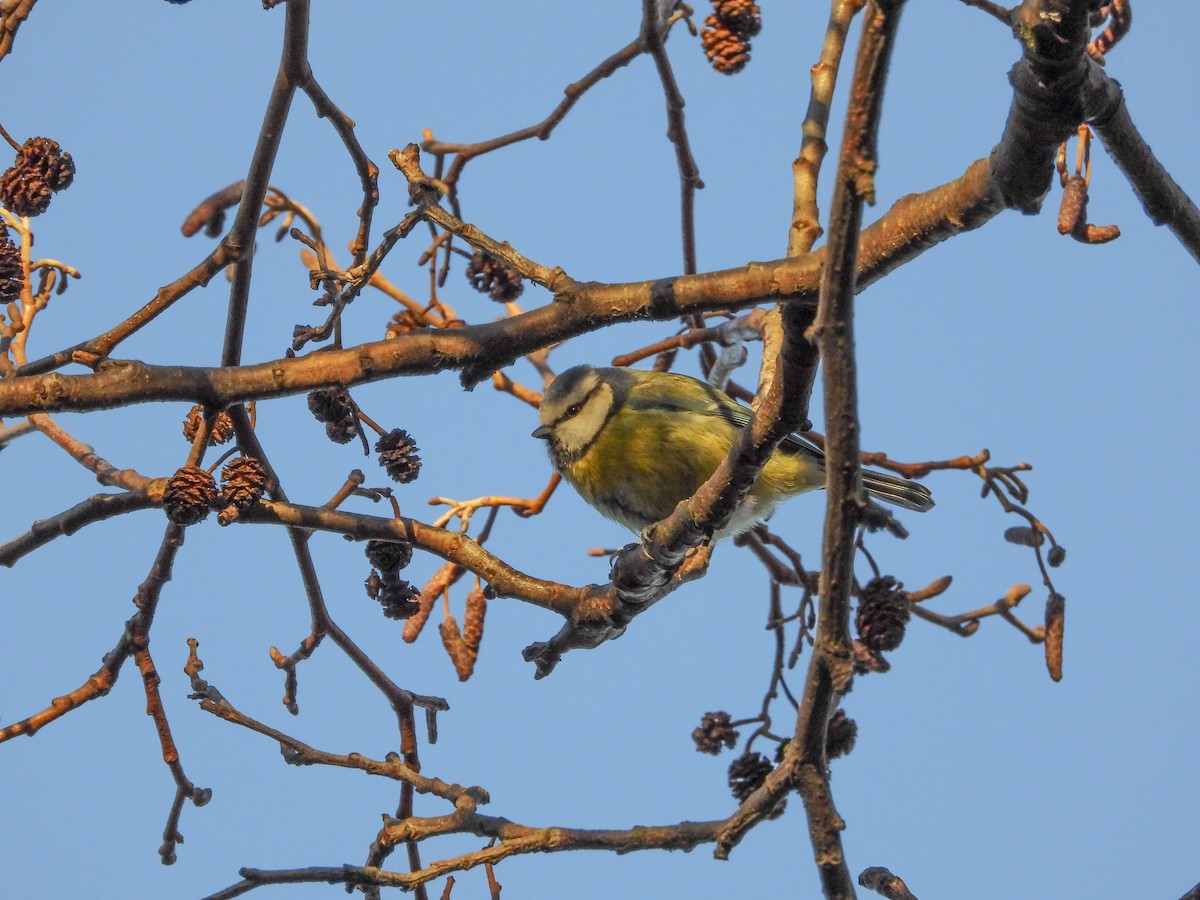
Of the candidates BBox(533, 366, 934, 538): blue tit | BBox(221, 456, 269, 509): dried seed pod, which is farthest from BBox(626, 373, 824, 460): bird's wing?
BBox(221, 456, 269, 509): dried seed pod

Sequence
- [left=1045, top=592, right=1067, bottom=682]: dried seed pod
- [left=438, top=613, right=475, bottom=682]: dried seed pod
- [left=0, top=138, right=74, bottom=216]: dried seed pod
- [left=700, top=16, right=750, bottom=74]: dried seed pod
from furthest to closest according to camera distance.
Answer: [left=700, top=16, right=750, bottom=74]: dried seed pod, [left=438, top=613, right=475, bottom=682]: dried seed pod, [left=1045, top=592, right=1067, bottom=682]: dried seed pod, [left=0, top=138, right=74, bottom=216]: dried seed pod

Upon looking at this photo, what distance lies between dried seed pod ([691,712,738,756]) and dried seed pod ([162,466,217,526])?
1.29 metres

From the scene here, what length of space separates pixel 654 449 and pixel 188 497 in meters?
1.83

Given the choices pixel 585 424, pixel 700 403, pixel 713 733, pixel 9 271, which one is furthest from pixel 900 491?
pixel 9 271

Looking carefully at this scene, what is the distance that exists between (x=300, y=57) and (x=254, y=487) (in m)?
0.82

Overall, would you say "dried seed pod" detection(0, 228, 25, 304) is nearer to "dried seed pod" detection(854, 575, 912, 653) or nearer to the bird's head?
the bird's head

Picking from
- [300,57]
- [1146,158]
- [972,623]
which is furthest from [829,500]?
[972,623]

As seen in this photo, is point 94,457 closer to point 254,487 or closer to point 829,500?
point 254,487

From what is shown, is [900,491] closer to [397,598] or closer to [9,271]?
[397,598]

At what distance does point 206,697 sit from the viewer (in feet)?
6.92

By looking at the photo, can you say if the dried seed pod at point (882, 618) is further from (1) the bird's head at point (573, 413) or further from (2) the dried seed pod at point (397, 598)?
(1) the bird's head at point (573, 413)

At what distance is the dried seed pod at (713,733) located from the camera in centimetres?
279

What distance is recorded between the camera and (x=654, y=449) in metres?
3.67

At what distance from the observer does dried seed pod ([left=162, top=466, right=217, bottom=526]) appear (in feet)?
6.76
